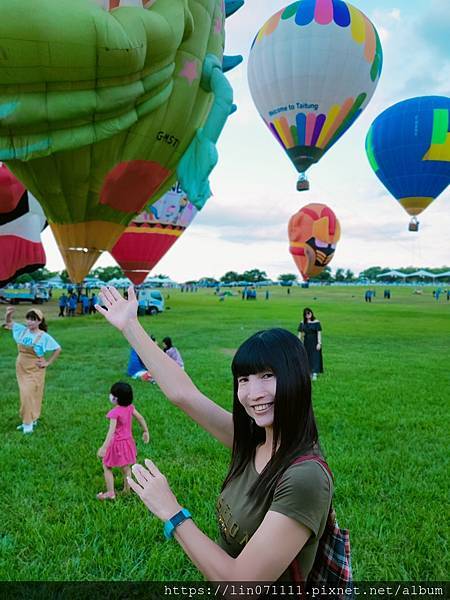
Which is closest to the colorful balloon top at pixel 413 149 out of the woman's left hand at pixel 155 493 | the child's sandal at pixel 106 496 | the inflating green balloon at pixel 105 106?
the inflating green balloon at pixel 105 106

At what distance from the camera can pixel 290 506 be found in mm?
1193

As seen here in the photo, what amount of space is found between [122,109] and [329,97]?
1071 cm

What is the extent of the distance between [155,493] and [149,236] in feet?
32.3

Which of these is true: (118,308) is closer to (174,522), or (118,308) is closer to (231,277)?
(174,522)

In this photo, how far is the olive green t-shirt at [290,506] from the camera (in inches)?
47.2

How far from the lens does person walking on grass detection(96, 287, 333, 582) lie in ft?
3.88

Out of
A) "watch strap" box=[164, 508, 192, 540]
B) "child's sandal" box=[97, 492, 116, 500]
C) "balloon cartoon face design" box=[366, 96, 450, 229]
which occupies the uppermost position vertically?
"balloon cartoon face design" box=[366, 96, 450, 229]

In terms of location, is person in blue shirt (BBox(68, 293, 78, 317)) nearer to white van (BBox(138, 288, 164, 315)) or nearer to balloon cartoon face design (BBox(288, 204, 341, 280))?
white van (BBox(138, 288, 164, 315))

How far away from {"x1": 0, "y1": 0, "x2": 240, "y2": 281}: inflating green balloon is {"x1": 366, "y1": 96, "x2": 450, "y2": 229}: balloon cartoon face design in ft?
40.9

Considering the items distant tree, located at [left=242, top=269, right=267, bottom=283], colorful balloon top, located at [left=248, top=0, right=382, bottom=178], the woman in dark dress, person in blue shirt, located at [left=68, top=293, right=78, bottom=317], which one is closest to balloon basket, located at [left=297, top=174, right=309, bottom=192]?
colorful balloon top, located at [left=248, top=0, right=382, bottom=178]

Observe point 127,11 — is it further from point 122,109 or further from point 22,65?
point 22,65

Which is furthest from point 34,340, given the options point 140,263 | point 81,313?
point 81,313

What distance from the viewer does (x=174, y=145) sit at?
6.29 meters

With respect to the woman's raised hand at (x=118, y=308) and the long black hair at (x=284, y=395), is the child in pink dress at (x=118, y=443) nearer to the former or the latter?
the woman's raised hand at (x=118, y=308)
